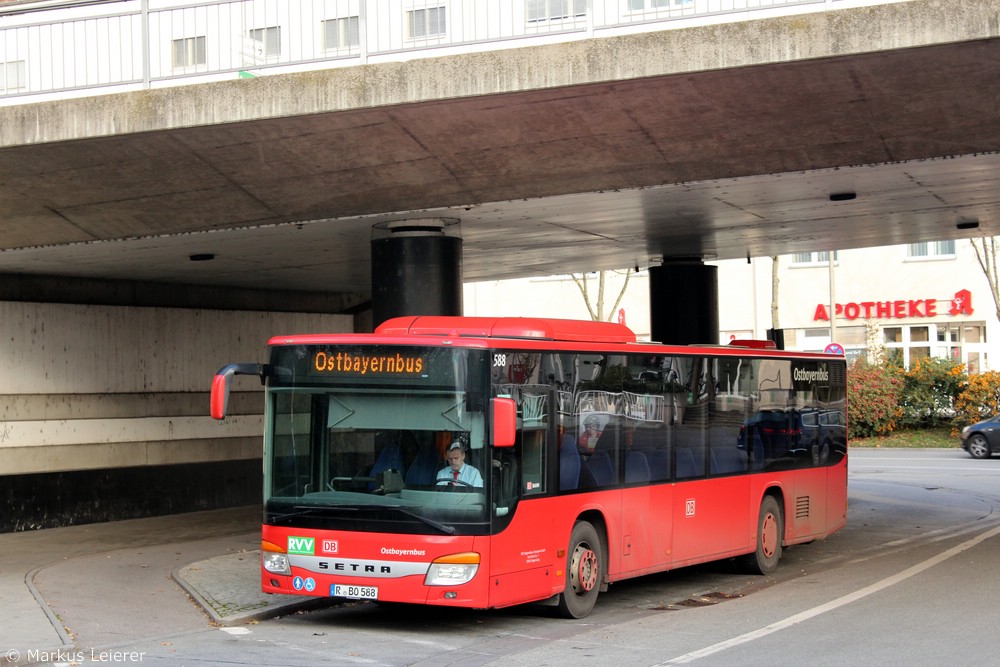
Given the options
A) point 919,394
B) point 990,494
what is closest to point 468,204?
point 990,494

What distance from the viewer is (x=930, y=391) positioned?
39500 mm

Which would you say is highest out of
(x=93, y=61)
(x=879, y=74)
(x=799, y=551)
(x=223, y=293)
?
(x=93, y=61)

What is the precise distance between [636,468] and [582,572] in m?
1.39

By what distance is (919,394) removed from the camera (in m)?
39.5

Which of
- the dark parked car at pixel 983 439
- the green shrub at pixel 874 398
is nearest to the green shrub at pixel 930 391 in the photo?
the green shrub at pixel 874 398

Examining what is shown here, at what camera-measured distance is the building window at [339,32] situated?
46.9ft

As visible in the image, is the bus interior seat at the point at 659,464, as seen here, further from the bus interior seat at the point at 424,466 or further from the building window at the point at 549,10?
the building window at the point at 549,10

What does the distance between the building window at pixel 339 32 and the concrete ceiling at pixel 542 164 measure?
4.94ft

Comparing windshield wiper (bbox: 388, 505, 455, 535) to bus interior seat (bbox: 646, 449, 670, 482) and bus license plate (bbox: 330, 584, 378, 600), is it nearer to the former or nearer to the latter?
bus license plate (bbox: 330, 584, 378, 600)

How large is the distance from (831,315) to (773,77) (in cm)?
3419

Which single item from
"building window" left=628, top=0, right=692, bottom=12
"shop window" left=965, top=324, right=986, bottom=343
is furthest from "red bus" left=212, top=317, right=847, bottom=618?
"shop window" left=965, top=324, right=986, bottom=343

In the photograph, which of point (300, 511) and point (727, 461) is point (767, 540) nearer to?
point (727, 461)

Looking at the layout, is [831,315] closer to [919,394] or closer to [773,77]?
[919,394]

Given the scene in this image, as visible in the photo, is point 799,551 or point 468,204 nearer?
point 468,204
